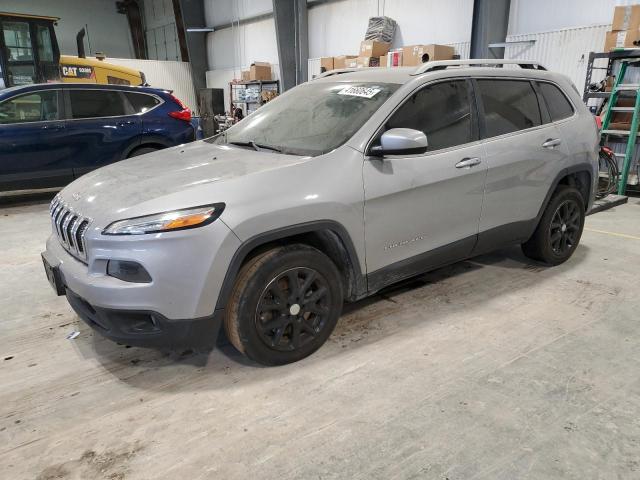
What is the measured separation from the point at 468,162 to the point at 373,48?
7.51 meters

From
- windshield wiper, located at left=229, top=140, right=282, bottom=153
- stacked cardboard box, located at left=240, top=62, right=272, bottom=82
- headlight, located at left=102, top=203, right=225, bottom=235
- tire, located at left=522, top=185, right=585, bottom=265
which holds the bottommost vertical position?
tire, located at left=522, top=185, right=585, bottom=265

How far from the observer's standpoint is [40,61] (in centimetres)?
1108

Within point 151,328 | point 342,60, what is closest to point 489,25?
point 342,60

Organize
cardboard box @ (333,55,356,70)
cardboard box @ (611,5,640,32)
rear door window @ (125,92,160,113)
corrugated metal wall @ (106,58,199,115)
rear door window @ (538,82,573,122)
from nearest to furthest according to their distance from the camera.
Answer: rear door window @ (538,82,573,122) < cardboard box @ (611,5,640,32) < rear door window @ (125,92,160,113) < cardboard box @ (333,55,356,70) < corrugated metal wall @ (106,58,199,115)

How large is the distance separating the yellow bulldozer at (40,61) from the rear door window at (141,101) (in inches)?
190

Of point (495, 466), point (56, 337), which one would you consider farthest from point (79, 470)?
point (495, 466)

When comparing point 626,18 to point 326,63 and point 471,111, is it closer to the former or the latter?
point 471,111

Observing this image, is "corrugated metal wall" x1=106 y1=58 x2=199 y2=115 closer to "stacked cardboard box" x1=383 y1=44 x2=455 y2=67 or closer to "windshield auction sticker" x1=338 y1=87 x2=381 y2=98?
"stacked cardboard box" x1=383 y1=44 x2=455 y2=67

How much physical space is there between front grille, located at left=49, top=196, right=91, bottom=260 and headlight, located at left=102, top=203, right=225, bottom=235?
0.77ft

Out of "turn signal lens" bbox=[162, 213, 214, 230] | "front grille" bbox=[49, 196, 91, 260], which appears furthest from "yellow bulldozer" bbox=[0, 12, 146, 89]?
"turn signal lens" bbox=[162, 213, 214, 230]

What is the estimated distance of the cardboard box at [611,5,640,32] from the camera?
20.1 feet

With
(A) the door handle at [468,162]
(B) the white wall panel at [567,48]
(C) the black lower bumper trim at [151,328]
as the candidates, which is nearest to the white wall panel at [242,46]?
(B) the white wall panel at [567,48]

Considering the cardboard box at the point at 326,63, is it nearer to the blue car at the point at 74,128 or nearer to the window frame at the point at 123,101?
the blue car at the point at 74,128

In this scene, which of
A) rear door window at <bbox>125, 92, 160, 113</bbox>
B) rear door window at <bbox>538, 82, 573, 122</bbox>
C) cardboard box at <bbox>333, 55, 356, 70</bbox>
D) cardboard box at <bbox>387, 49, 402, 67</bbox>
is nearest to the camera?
rear door window at <bbox>538, 82, 573, 122</bbox>
